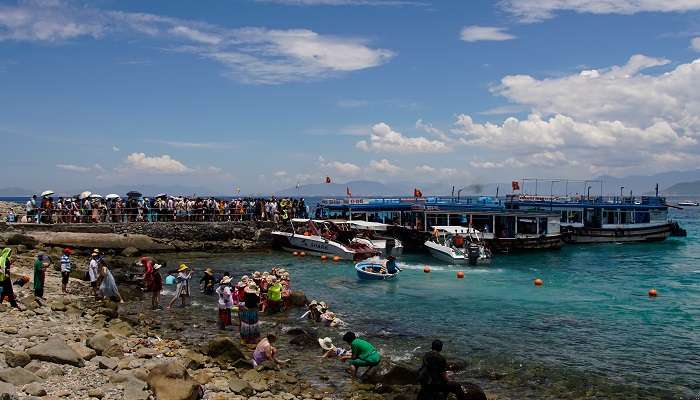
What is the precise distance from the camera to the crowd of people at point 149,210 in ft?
141

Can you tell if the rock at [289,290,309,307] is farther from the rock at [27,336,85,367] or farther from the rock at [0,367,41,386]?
the rock at [0,367,41,386]

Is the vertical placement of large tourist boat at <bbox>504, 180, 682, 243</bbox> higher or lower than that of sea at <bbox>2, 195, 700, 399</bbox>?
higher

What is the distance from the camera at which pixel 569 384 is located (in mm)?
15711

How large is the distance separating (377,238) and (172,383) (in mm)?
35745

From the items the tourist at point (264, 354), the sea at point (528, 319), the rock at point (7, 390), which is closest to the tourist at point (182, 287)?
the sea at point (528, 319)

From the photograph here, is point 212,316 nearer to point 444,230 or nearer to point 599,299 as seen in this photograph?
point 599,299

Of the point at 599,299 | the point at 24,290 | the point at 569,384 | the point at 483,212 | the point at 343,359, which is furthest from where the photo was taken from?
the point at 483,212

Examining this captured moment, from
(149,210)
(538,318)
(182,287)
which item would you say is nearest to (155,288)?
(182,287)

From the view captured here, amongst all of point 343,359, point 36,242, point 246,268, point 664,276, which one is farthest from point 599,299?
point 36,242

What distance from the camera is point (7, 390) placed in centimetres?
1006

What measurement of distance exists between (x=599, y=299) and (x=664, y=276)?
12396mm

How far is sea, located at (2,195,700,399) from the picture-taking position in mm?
16250

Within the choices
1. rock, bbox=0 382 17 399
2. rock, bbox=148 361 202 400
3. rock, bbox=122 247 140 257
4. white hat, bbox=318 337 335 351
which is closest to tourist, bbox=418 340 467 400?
rock, bbox=148 361 202 400

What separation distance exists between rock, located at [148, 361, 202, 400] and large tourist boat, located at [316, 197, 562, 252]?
35988 millimetres
